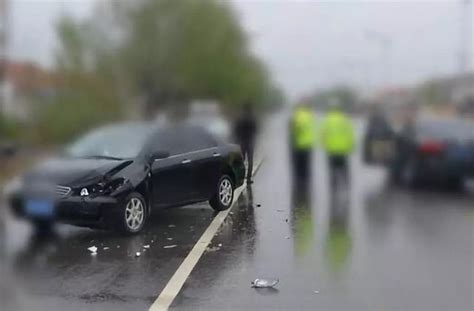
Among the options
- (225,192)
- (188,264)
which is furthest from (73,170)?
(225,192)

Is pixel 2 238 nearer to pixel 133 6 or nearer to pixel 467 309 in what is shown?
pixel 133 6

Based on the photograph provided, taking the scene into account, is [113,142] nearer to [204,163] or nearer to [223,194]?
[204,163]

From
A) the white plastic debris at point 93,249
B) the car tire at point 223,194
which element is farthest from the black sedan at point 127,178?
the white plastic debris at point 93,249

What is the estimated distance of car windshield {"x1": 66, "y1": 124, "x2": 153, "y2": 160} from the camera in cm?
539

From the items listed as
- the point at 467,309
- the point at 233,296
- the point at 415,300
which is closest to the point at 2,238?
the point at 233,296

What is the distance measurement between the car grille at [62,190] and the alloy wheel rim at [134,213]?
764mm

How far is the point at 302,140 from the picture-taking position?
1009cm

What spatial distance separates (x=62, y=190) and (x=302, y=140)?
5.45 metres

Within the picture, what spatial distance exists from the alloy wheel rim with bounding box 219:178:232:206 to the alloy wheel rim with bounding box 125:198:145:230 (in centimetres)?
76

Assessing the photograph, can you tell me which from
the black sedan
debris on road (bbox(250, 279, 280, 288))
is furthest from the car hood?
debris on road (bbox(250, 279, 280, 288))

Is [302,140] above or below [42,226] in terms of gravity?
above

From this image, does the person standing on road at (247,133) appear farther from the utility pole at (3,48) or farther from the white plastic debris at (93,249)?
the utility pole at (3,48)

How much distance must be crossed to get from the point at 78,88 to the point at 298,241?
246cm

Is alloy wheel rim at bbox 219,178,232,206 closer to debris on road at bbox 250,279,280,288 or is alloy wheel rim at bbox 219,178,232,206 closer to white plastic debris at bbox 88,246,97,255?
white plastic debris at bbox 88,246,97,255
